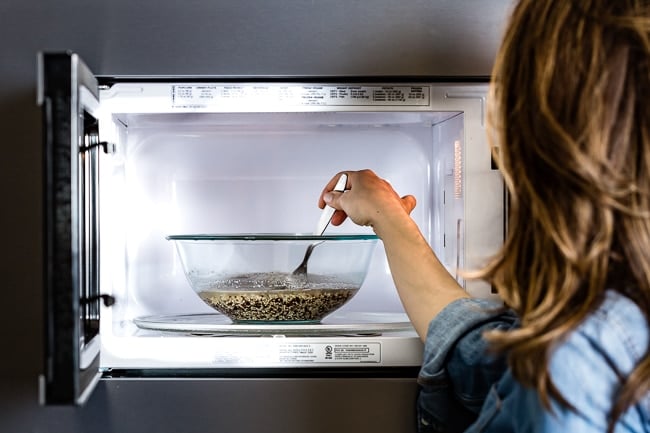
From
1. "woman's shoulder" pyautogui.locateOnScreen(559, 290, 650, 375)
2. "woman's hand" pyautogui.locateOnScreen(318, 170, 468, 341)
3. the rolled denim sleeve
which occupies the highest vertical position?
"woman's hand" pyautogui.locateOnScreen(318, 170, 468, 341)

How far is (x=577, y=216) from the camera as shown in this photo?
0.61m

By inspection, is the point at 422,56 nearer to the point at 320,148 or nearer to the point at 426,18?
the point at 426,18

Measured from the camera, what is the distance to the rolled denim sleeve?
0.87 metres

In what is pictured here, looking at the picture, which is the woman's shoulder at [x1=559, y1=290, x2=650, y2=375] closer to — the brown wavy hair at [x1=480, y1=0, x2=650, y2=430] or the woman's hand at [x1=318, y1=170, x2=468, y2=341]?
the brown wavy hair at [x1=480, y1=0, x2=650, y2=430]

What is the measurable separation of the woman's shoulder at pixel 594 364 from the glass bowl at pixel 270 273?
0.46m

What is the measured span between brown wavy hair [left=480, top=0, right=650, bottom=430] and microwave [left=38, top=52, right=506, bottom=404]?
1.13 ft

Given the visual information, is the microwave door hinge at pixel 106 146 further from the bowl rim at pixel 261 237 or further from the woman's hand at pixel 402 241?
the woman's hand at pixel 402 241

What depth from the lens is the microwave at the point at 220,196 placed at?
0.73m

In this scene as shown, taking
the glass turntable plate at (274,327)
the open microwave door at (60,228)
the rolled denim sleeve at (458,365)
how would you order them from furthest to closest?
the glass turntable plate at (274,327) → the rolled denim sleeve at (458,365) → the open microwave door at (60,228)

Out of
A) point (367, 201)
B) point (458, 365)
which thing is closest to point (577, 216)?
point (458, 365)

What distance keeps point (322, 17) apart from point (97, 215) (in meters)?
0.36

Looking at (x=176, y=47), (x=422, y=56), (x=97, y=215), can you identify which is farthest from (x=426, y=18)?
(x=97, y=215)

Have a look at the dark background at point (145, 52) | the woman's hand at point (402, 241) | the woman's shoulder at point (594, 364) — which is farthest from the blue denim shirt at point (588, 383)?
the dark background at point (145, 52)

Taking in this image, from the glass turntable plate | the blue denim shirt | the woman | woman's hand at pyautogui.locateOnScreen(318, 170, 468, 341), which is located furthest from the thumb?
the woman
